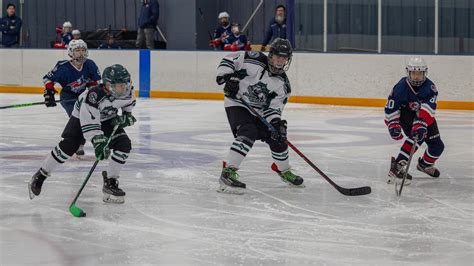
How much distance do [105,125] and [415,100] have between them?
82.9 inches

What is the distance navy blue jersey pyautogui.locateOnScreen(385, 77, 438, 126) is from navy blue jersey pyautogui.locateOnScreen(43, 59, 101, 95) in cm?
260

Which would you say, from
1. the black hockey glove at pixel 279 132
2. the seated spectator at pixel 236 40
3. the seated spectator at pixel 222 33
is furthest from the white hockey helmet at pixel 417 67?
the seated spectator at pixel 222 33

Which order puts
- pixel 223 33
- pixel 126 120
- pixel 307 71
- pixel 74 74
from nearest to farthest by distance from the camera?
pixel 126 120, pixel 74 74, pixel 307 71, pixel 223 33

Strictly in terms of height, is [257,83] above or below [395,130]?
above

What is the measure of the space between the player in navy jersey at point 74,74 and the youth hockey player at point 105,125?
206 centimetres

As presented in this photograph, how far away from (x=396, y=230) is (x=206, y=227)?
951 millimetres

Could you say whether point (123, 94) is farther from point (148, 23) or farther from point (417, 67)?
point (148, 23)

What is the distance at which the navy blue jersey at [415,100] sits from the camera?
6.50 meters

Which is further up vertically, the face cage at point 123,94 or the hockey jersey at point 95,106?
the face cage at point 123,94

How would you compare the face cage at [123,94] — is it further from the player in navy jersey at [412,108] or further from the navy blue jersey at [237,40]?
the navy blue jersey at [237,40]

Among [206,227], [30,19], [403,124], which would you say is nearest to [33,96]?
[30,19]

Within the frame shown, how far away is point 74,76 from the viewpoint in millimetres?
7926

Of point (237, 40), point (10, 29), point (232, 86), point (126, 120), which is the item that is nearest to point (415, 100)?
point (232, 86)

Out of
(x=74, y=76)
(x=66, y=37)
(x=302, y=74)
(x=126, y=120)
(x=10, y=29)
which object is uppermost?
(x=10, y=29)
